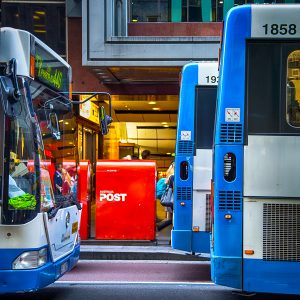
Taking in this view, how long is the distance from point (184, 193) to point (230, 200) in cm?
325

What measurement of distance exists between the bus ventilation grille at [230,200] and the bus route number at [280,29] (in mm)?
1693

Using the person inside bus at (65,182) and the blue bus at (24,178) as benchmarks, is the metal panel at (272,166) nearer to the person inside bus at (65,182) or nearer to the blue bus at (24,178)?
the blue bus at (24,178)

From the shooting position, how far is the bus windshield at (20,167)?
5.63m

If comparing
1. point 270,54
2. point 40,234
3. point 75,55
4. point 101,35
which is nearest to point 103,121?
point 40,234

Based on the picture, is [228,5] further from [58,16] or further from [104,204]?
[104,204]

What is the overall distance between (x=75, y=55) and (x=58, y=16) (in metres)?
1.31

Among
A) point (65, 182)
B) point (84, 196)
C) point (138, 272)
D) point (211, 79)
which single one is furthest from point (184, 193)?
point (84, 196)

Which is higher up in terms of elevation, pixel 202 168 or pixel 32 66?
pixel 32 66

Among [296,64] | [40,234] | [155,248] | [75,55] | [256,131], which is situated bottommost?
[155,248]

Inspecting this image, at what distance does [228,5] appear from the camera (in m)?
16.0

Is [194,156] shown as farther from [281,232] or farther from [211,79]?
[281,232]

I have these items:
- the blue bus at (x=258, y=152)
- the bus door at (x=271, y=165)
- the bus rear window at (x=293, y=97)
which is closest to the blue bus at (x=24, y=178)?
the blue bus at (x=258, y=152)

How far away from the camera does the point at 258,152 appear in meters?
5.43

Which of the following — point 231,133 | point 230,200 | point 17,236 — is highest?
point 231,133
